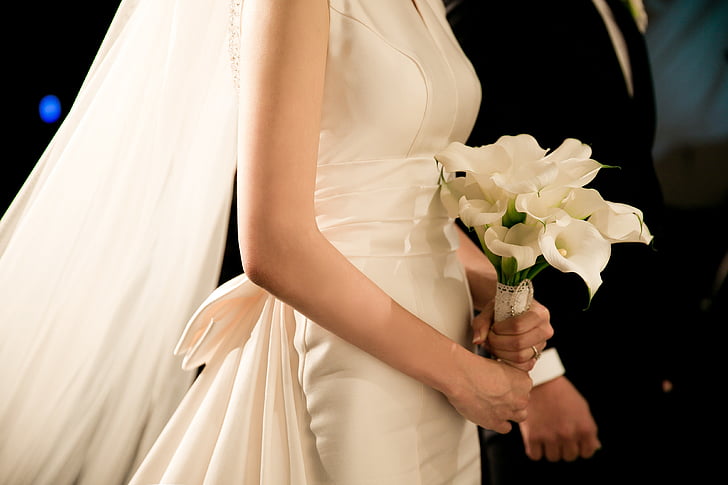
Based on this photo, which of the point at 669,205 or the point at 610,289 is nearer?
the point at 610,289

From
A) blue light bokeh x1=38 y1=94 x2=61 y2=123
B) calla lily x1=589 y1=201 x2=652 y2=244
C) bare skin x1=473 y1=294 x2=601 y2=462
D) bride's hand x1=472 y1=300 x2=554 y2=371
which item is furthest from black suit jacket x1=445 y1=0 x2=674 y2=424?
blue light bokeh x1=38 y1=94 x2=61 y2=123

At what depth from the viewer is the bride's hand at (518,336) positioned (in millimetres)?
964

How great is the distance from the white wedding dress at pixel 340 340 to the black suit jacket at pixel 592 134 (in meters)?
0.65

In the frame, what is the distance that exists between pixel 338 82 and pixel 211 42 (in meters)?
0.24

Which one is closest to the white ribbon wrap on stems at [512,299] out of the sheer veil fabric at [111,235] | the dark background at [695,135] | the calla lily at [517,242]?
the calla lily at [517,242]

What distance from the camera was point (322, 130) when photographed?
92cm

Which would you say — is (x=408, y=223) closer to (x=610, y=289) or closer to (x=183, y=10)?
(x=183, y=10)

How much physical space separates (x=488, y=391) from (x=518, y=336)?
0.10 meters

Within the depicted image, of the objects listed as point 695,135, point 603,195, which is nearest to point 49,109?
point 603,195

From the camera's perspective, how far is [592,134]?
1564mm

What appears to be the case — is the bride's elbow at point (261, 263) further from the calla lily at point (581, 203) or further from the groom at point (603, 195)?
the groom at point (603, 195)

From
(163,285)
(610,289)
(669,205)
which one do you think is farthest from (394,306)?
(669,205)

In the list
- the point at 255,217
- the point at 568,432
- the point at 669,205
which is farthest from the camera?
the point at 669,205

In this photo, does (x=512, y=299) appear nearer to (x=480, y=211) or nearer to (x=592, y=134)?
(x=480, y=211)
